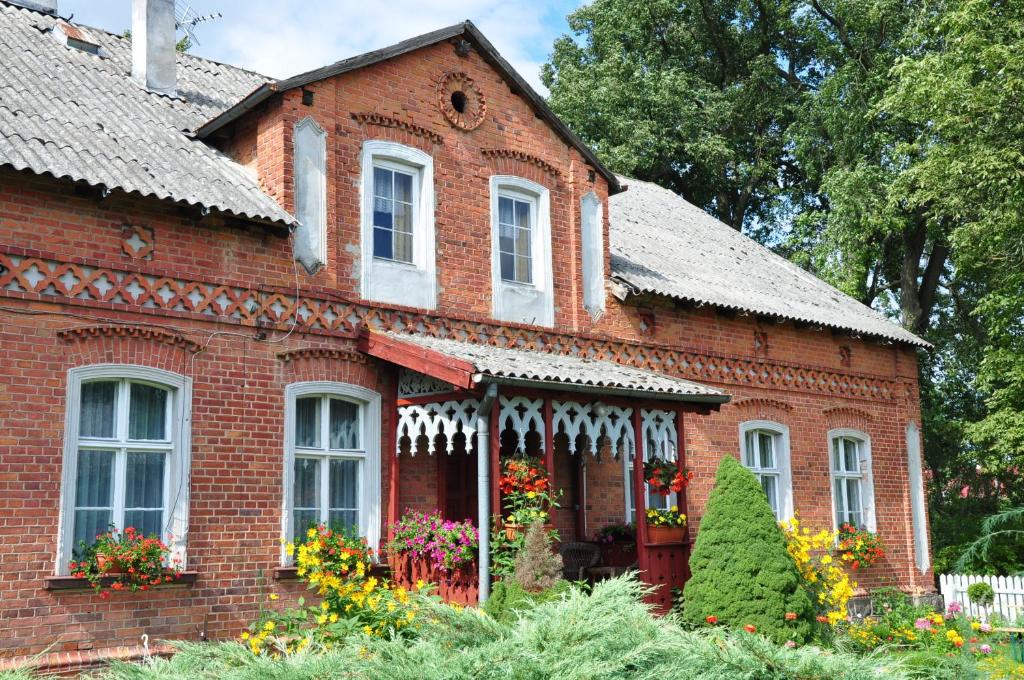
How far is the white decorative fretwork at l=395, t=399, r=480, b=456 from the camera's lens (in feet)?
37.2

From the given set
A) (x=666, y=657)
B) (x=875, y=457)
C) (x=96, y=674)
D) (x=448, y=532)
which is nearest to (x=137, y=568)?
(x=96, y=674)

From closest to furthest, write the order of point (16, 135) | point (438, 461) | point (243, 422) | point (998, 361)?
point (16, 135), point (243, 422), point (438, 461), point (998, 361)

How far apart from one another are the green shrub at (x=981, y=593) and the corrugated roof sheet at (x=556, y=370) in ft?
28.1

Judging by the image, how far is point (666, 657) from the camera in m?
6.04

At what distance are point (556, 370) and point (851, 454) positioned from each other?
28.4ft

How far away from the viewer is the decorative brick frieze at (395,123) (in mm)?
12523

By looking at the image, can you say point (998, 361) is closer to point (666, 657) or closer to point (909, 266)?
point (909, 266)

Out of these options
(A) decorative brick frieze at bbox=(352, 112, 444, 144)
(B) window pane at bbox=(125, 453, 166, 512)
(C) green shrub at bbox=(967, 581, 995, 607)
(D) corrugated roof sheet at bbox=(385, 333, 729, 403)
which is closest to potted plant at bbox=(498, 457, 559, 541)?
(D) corrugated roof sheet at bbox=(385, 333, 729, 403)

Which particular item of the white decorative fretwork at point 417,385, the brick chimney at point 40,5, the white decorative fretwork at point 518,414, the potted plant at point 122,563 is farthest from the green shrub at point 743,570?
the brick chimney at point 40,5

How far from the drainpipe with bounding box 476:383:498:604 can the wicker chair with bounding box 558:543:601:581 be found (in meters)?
2.43

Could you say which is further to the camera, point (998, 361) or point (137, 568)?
point (998, 361)

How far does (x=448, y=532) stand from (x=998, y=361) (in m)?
15.0

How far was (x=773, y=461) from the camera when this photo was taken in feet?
55.6

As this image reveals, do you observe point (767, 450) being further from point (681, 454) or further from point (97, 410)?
point (97, 410)
